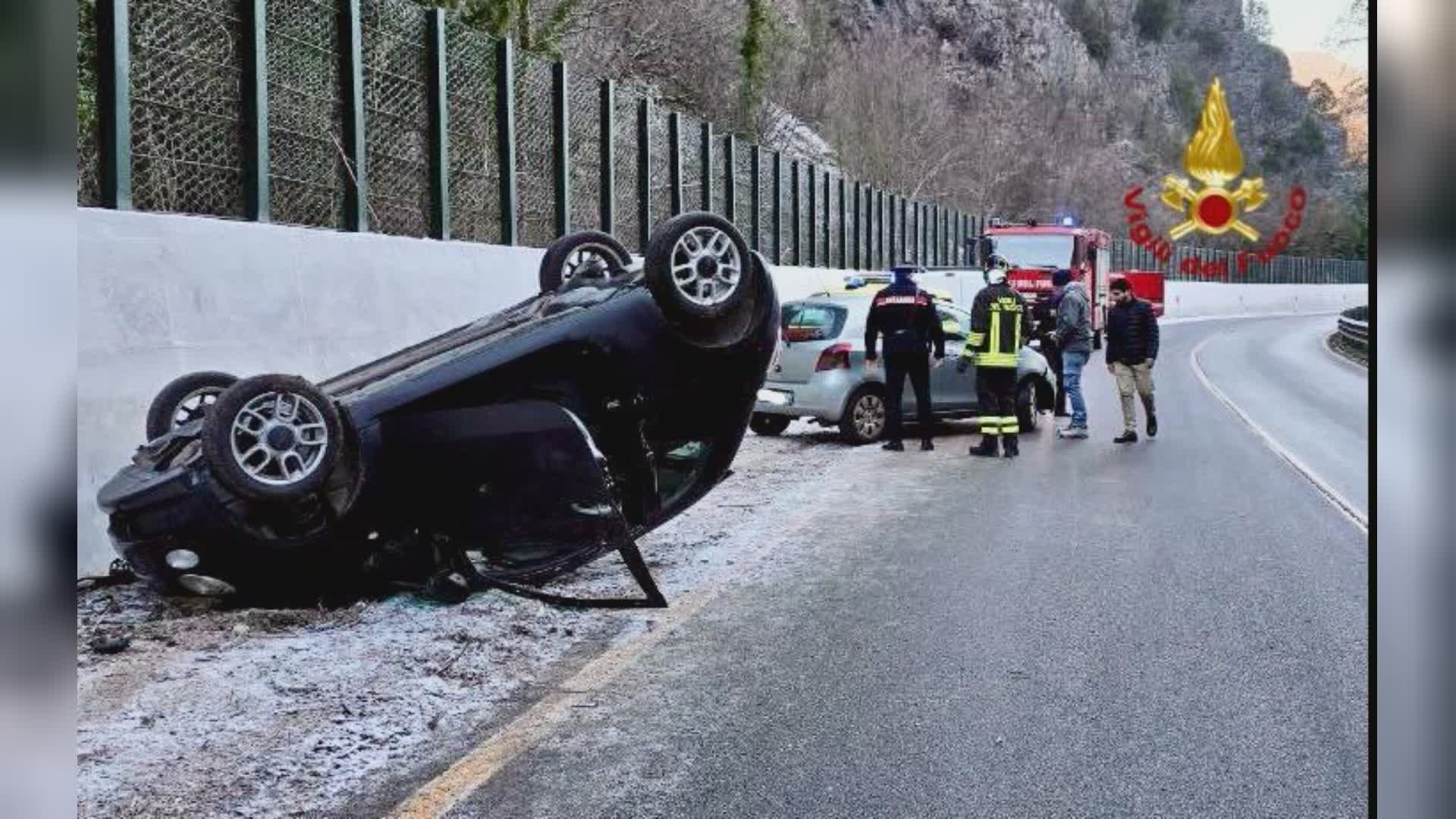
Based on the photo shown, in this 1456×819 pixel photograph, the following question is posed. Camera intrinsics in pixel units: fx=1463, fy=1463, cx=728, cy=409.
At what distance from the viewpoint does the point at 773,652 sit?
254 inches

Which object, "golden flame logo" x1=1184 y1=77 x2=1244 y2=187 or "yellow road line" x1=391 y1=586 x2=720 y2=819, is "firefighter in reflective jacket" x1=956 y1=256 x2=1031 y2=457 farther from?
"yellow road line" x1=391 y1=586 x2=720 y2=819

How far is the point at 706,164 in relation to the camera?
74.0ft

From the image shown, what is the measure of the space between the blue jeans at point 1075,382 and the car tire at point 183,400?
10.8 metres

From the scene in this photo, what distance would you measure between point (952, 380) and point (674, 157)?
6.25 metres

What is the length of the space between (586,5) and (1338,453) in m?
22.5

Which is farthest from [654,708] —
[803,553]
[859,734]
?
[803,553]

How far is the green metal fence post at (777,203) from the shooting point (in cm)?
2752

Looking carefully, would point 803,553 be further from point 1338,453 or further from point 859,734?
point 1338,453

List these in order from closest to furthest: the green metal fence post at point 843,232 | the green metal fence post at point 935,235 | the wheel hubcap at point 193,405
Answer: the wheel hubcap at point 193,405 < the green metal fence post at point 843,232 < the green metal fence post at point 935,235

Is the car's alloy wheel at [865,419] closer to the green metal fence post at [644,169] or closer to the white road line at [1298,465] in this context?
the white road line at [1298,465]

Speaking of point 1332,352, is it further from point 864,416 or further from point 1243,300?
point 1243,300

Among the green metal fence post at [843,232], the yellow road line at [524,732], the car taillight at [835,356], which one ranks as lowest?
the yellow road line at [524,732]

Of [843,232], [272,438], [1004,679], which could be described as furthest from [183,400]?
[843,232]

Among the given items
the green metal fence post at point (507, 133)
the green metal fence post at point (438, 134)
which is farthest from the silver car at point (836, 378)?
the green metal fence post at point (438, 134)
